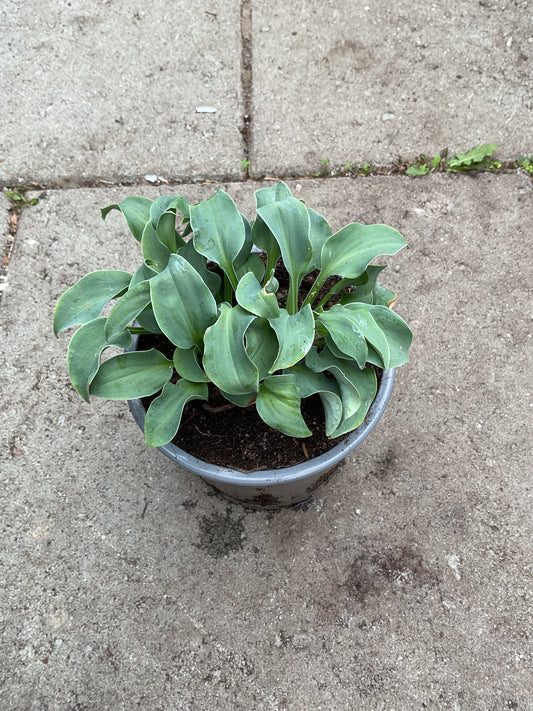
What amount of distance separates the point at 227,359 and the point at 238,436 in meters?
0.41

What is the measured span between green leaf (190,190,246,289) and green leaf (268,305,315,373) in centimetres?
22

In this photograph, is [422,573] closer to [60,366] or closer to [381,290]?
[381,290]

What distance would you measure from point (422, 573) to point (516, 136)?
6.08 feet

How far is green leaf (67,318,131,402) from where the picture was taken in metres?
1.15

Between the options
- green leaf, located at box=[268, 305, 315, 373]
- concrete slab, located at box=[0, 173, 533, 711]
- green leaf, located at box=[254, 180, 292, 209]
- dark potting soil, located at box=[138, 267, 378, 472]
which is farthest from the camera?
concrete slab, located at box=[0, 173, 533, 711]

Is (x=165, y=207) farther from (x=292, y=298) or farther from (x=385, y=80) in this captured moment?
(x=385, y=80)

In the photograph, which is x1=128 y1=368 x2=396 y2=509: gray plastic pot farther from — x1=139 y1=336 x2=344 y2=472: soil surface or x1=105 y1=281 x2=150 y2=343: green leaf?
x1=105 y1=281 x2=150 y2=343: green leaf

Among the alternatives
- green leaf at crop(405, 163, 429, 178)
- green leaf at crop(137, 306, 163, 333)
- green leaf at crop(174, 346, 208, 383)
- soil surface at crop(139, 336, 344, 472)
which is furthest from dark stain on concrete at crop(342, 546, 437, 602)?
green leaf at crop(405, 163, 429, 178)

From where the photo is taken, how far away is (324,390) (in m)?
1.21

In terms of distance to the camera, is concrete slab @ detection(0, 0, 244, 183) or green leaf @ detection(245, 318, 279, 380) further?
concrete slab @ detection(0, 0, 244, 183)

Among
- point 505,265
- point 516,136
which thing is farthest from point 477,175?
point 505,265

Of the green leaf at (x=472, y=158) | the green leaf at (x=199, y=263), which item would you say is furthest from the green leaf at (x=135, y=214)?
the green leaf at (x=472, y=158)

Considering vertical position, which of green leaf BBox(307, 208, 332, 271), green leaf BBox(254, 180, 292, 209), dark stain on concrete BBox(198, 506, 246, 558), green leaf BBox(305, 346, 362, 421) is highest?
green leaf BBox(254, 180, 292, 209)

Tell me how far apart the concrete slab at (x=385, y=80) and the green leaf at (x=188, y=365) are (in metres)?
1.36
